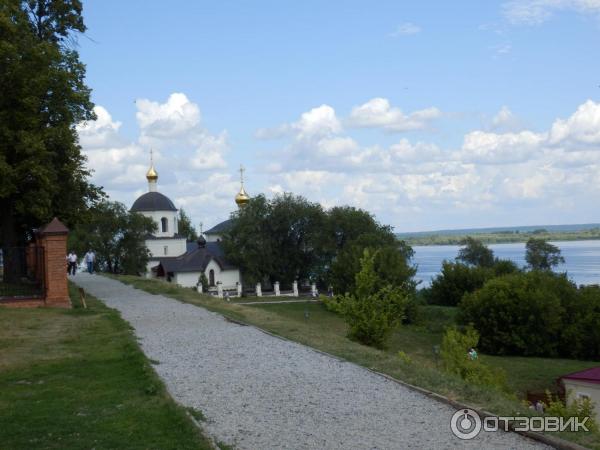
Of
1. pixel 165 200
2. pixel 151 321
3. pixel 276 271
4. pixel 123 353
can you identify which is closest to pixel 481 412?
pixel 123 353

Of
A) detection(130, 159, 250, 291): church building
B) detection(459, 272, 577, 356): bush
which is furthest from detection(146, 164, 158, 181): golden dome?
detection(459, 272, 577, 356): bush

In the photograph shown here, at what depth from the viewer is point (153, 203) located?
219 ft

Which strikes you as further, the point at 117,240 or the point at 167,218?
the point at 167,218

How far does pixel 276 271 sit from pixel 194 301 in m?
40.5

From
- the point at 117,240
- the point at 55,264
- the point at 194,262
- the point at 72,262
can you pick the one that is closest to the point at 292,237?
the point at 194,262

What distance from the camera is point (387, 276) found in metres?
49.8

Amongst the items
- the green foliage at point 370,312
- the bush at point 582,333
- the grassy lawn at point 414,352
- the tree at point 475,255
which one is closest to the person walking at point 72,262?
the grassy lawn at point 414,352

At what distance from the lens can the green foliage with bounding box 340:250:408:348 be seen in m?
16.2

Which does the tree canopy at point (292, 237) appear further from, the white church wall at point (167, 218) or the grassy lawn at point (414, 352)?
the grassy lawn at point (414, 352)

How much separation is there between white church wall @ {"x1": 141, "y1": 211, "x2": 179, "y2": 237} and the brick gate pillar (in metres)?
47.0

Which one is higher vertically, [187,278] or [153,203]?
[153,203]

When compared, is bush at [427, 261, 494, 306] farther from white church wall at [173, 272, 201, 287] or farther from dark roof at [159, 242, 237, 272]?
white church wall at [173, 272, 201, 287]

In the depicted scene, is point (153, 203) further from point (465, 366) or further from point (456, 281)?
point (465, 366)

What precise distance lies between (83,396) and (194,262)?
182 ft
